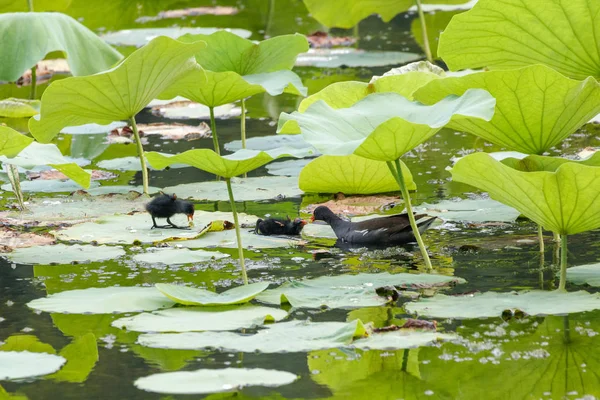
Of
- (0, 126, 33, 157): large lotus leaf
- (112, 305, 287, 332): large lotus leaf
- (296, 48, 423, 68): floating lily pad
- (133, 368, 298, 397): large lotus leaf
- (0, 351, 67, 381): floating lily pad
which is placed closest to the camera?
(133, 368, 298, 397): large lotus leaf

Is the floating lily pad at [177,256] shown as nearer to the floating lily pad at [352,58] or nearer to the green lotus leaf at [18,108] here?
the green lotus leaf at [18,108]

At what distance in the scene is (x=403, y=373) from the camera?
266cm

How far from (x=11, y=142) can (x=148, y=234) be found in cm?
69

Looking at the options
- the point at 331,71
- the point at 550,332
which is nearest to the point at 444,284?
the point at 550,332

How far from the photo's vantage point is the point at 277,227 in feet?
14.2

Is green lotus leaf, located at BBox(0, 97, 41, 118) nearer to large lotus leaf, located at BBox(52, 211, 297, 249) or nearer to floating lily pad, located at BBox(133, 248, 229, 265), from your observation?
large lotus leaf, located at BBox(52, 211, 297, 249)

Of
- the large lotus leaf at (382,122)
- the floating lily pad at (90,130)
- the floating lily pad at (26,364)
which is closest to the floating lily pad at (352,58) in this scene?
the floating lily pad at (90,130)

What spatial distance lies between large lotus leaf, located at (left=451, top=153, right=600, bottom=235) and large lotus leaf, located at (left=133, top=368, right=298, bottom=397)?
100 centimetres

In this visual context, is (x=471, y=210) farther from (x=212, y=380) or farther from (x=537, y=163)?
(x=212, y=380)

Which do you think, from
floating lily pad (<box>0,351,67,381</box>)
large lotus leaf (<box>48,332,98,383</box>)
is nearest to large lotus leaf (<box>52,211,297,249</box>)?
large lotus leaf (<box>48,332,98,383</box>)

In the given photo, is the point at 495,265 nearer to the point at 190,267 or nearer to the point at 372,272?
the point at 372,272

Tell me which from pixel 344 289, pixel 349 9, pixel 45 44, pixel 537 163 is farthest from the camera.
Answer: pixel 349 9

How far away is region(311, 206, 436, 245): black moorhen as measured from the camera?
4145mm

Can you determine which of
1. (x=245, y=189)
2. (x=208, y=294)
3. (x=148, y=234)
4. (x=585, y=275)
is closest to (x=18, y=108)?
(x=245, y=189)
